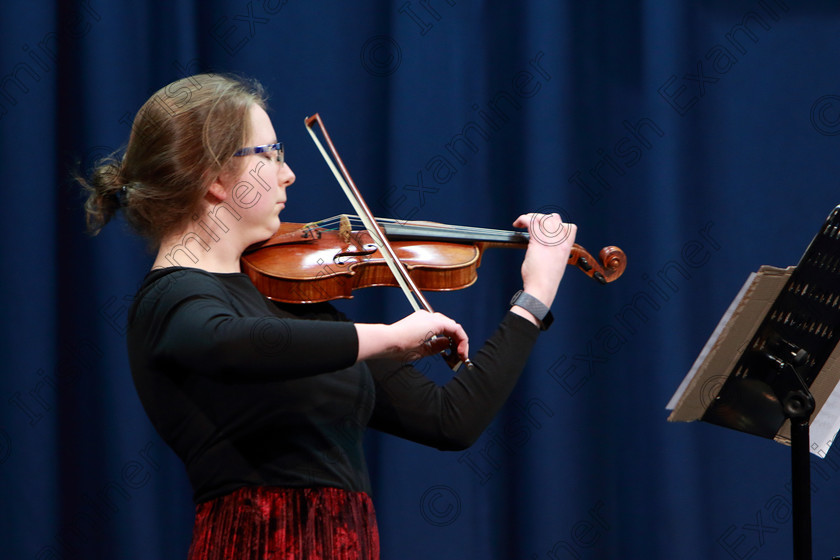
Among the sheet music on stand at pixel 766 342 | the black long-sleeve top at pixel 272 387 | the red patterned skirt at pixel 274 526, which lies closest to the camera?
the black long-sleeve top at pixel 272 387

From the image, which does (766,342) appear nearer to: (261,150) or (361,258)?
(361,258)

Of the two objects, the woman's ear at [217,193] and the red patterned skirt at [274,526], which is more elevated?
the woman's ear at [217,193]

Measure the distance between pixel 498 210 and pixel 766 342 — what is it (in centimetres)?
97

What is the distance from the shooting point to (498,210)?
2025 mm

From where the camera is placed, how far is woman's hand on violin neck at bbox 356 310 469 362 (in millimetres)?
891

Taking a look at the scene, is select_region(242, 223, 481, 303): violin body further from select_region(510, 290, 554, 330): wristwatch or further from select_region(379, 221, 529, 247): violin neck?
select_region(510, 290, 554, 330): wristwatch

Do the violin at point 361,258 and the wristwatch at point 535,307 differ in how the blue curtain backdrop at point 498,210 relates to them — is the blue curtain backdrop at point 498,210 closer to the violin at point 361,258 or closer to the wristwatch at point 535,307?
the violin at point 361,258

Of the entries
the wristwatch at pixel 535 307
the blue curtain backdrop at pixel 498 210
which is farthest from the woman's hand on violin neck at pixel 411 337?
the blue curtain backdrop at pixel 498 210

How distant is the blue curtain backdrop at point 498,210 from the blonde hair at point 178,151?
2.80ft

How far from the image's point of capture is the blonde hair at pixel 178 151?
103cm

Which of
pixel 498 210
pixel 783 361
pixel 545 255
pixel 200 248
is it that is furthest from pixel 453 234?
pixel 498 210

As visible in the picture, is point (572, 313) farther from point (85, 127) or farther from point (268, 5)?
point (85, 127)

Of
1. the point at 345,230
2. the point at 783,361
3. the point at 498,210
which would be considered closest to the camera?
the point at 783,361

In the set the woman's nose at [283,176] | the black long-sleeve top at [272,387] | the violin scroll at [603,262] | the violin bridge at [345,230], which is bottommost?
the black long-sleeve top at [272,387]
